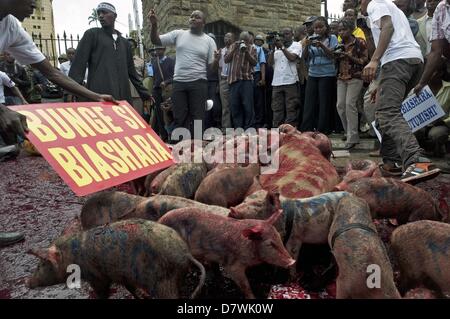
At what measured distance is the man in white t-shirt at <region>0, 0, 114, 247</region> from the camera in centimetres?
248

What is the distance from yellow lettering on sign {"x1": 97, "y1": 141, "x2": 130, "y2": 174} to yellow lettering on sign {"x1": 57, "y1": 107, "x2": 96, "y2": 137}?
0.52 feet

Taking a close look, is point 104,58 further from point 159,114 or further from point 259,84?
point 159,114

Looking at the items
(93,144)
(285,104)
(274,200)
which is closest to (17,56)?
(93,144)

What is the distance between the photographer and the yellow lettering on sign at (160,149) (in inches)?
136

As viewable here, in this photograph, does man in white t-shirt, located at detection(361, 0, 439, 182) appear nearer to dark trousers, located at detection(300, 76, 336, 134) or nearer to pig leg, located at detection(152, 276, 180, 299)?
dark trousers, located at detection(300, 76, 336, 134)

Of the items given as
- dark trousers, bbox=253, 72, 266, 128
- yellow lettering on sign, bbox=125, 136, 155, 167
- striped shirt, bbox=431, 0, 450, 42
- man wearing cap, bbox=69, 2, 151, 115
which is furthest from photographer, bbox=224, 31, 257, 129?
yellow lettering on sign, bbox=125, 136, 155, 167

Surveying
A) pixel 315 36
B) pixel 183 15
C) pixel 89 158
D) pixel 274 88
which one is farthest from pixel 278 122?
pixel 89 158

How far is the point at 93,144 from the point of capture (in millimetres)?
2949

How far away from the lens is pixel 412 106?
516cm

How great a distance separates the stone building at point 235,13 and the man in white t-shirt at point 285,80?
441 centimetres

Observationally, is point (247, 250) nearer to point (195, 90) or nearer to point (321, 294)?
point (321, 294)

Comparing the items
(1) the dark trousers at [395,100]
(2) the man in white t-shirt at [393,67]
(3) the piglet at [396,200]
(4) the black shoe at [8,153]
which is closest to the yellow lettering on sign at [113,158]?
(3) the piglet at [396,200]

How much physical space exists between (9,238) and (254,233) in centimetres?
207

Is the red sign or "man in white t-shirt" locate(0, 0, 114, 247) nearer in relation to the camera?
"man in white t-shirt" locate(0, 0, 114, 247)
